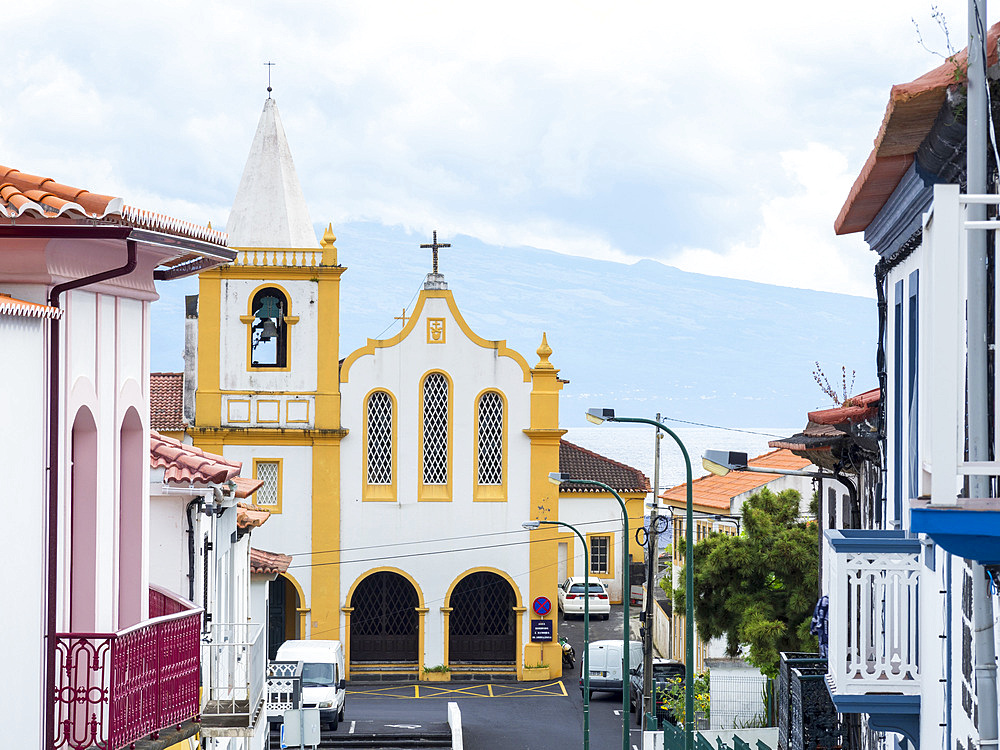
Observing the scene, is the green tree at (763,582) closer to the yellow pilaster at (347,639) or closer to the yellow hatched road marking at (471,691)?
the yellow hatched road marking at (471,691)

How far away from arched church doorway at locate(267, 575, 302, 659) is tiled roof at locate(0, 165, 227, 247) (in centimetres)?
3428

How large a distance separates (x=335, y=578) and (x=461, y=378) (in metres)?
6.84

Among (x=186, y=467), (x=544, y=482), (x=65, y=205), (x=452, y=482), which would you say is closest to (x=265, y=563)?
(x=186, y=467)

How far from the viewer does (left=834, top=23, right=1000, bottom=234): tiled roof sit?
7477 millimetres

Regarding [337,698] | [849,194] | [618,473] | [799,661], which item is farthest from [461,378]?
[849,194]

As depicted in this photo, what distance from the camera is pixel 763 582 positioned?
27.8 metres

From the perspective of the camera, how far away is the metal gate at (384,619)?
41.8 meters

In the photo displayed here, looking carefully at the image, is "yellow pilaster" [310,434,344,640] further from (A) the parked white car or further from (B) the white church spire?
(A) the parked white car

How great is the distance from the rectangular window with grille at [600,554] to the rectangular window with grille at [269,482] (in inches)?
752

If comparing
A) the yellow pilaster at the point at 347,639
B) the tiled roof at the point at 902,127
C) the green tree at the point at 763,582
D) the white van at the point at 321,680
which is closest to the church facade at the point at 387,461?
the yellow pilaster at the point at 347,639

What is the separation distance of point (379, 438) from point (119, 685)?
33.6m

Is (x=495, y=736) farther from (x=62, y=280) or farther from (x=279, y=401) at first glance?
(x=62, y=280)

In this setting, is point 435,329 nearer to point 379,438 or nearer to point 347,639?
point 379,438

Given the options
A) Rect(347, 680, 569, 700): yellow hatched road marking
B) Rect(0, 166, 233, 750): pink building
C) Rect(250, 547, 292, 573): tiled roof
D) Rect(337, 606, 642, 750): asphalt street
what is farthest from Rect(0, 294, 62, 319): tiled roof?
Rect(347, 680, 569, 700): yellow hatched road marking
